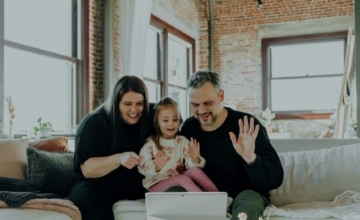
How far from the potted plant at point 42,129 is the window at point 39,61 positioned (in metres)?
0.15

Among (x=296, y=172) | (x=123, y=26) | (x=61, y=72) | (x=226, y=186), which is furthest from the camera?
(x=123, y=26)

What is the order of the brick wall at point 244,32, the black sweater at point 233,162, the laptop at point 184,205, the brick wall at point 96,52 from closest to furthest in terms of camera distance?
the laptop at point 184,205
the black sweater at point 233,162
the brick wall at point 96,52
the brick wall at point 244,32

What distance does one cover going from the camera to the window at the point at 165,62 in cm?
664

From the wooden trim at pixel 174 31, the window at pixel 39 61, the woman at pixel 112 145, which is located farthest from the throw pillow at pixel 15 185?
the wooden trim at pixel 174 31

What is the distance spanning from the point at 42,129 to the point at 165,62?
3263mm

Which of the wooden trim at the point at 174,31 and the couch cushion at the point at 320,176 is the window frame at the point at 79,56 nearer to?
the wooden trim at the point at 174,31

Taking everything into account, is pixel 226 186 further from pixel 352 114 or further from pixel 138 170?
pixel 352 114

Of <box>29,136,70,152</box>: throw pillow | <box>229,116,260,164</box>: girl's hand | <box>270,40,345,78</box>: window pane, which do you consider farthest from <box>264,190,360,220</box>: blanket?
<box>270,40,345,78</box>: window pane

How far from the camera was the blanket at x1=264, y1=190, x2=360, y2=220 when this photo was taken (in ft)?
6.86

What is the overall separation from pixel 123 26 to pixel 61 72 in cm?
106

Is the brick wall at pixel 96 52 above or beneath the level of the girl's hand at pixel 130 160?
above

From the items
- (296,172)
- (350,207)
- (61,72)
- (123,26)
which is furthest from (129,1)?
(350,207)

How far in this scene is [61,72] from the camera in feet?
15.6

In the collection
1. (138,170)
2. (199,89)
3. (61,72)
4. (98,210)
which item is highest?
(61,72)
